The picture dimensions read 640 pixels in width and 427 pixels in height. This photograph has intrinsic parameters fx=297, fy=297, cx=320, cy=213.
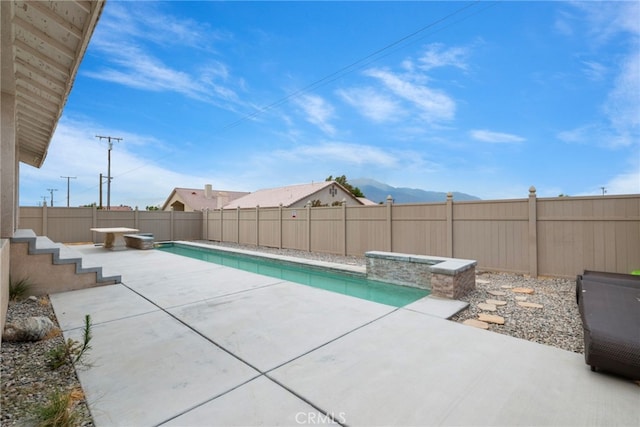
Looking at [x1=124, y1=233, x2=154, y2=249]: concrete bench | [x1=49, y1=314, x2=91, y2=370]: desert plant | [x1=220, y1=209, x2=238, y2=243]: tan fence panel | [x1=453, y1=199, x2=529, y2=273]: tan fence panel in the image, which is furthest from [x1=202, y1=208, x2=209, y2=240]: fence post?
[x1=49, y1=314, x2=91, y2=370]: desert plant

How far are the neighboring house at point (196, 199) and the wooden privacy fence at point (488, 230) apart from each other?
1411 centimetres

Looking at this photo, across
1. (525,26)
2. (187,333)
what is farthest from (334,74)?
(187,333)

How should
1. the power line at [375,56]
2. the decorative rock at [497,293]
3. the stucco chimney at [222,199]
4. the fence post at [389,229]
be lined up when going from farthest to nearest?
the stucco chimney at [222,199] → the fence post at [389,229] → the power line at [375,56] → the decorative rock at [497,293]

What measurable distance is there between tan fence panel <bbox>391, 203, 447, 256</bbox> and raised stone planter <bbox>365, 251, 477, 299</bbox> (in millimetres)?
1820

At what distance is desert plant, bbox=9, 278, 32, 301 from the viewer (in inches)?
185

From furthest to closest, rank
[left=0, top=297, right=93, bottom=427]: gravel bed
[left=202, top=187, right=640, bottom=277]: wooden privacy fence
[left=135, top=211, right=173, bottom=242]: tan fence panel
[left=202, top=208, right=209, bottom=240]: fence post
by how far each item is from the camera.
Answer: [left=202, top=208, right=209, bottom=240]: fence post
[left=135, top=211, right=173, bottom=242]: tan fence panel
[left=202, top=187, right=640, bottom=277]: wooden privacy fence
[left=0, top=297, right=93, bottom=427]: gravel bed

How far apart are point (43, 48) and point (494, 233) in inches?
343

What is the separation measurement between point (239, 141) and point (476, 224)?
19.3 metres

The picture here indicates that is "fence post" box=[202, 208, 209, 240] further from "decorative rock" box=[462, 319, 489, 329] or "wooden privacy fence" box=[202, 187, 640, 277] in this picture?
"decorative rock" box=[462, 319, 489, 329]

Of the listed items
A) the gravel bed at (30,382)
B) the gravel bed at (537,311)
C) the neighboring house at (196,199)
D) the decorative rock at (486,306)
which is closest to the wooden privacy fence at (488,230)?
the gravel bed at (537,311)

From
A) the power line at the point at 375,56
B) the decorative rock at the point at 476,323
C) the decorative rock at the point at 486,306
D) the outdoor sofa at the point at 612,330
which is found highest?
the power line at the point at 375,56

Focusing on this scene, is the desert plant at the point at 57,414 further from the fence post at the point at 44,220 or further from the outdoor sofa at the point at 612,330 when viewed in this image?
the fence post at the point at 44,220

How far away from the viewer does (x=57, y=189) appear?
42656 millimetres

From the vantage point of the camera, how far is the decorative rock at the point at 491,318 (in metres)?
3.92
